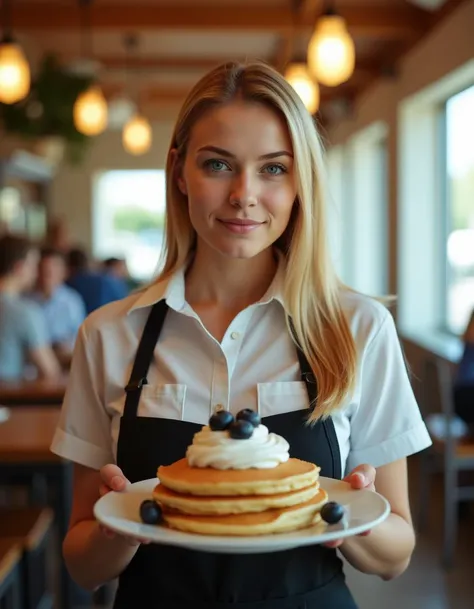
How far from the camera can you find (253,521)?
129 centimetres

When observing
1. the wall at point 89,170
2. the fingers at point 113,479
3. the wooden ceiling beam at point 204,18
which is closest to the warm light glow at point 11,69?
the wooden ceiling beam at point 204,18

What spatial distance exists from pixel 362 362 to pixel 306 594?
413 mm

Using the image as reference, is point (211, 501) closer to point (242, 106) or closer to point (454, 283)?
point (242, 106)

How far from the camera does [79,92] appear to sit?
869 centimetres

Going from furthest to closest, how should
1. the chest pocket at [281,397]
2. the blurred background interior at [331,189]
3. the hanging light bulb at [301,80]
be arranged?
1. the hanging light bulb at [301,80]
2. the blurred background interior at [331,189]
3. the chest pocket at [281,397]

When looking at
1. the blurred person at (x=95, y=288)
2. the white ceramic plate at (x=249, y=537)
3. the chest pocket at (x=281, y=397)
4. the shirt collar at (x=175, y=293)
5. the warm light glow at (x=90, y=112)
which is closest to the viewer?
the white ceramic plate at (x=249, y=537)

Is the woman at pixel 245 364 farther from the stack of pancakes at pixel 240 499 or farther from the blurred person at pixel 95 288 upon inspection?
the blurred person at pixel 95 288

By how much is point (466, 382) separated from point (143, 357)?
11.8ft

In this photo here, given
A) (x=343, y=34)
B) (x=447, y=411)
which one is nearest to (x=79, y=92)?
(x=343, y=34)

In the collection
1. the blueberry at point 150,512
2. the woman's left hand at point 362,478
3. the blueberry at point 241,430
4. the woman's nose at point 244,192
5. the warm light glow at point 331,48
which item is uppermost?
the warm light glow at point 331,48

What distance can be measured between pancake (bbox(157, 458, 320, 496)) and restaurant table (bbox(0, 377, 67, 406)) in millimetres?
3485

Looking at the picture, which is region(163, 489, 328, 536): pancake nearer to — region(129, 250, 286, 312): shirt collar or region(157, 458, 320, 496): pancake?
region(157, 458, 320, 496): pancake

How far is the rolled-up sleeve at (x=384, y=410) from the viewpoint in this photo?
171 centimetres

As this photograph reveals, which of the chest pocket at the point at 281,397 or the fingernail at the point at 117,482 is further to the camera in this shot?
the chest pocket at the point at 281,397
